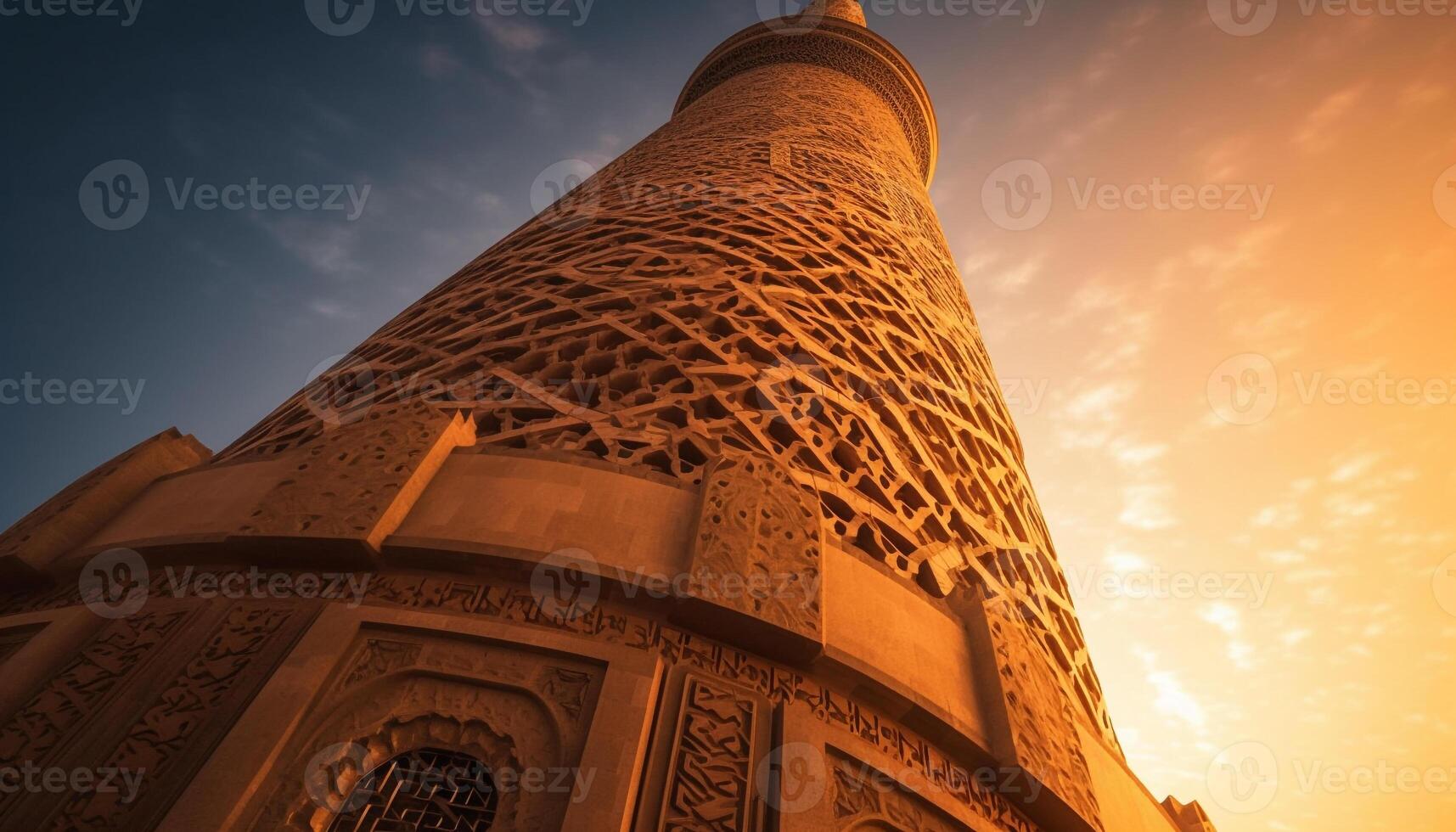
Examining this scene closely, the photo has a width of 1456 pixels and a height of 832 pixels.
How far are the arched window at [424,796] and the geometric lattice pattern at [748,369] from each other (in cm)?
116

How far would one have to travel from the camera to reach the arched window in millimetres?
2057

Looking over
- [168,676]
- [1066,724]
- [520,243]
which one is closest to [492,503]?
[168,676]

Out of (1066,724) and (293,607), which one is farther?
(1066,724)

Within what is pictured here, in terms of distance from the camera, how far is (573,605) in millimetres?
2520

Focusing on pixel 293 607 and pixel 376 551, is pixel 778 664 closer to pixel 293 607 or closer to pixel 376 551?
pixel 376 551

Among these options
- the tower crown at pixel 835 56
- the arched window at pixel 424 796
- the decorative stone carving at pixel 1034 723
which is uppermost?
the tower crown at pixel 835 56

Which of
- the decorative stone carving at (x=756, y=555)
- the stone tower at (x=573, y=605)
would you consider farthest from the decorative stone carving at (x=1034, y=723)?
the decorative stone carving at (x=756, y=555)

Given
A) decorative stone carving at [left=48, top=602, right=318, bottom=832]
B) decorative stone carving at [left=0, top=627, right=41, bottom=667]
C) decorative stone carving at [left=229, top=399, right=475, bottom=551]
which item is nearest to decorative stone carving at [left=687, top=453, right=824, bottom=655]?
decorative stone carving at [left=229, top=399, right=475, bottom=551]

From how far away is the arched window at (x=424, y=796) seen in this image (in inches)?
81.0

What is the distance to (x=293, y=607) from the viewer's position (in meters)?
2.52

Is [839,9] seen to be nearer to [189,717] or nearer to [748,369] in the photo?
[748,369]

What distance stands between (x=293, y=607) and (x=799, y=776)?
1578 mm

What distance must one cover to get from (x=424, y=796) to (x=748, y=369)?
2201 millimetres

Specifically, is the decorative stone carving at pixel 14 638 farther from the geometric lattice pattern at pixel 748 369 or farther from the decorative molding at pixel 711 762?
the decorative molding at pixel 711 762
